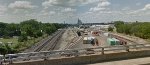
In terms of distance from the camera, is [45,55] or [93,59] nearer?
[45,55]

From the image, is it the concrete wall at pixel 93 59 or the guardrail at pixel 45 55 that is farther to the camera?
the concrete wall at pixel 93 59

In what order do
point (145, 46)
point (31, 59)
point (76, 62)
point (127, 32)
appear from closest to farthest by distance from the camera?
1. point (31, 59)
2. point (76, 62)
3. point (145, 46)
4. point (127, 32)

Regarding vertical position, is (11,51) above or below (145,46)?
below

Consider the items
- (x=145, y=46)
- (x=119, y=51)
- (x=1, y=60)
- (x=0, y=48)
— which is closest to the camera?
(x=1, y=60)

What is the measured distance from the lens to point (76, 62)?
1523 cm

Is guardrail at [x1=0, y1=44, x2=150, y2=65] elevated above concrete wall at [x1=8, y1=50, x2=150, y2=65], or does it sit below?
above

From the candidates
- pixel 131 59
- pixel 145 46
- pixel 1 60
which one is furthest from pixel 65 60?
pixel 145 46

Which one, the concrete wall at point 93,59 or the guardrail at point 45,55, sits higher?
the guardrail at point 45,55

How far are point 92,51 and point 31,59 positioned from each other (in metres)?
4.05

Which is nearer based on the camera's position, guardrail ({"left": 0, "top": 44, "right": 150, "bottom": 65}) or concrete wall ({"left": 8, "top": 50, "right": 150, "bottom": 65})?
guardrail ({"left": 0, "top": 44, "right": 150, "bottom": 65})

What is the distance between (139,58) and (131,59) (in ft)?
2.45

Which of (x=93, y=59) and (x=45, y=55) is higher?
(x=45, y=55)

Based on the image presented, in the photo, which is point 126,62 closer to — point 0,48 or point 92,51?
point 92,51

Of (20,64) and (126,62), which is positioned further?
(126,62)
